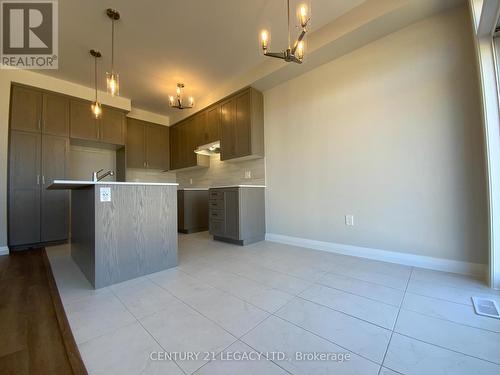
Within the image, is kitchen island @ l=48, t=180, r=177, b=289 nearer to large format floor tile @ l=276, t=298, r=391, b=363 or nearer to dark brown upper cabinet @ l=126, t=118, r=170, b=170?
large format floor tile @ l=276, t=298, r=391, b=363

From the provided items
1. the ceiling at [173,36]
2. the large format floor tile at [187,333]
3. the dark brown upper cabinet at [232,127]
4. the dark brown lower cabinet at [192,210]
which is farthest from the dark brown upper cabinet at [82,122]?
the large format floor tile at [187,333]

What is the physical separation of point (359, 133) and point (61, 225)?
4809 mm

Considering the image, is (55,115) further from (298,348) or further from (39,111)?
(298,348)

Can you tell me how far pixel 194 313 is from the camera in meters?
1.38

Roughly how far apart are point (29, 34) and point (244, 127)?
9.81 ft

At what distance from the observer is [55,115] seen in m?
3.58

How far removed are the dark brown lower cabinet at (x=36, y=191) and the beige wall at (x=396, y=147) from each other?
3815 millimetres

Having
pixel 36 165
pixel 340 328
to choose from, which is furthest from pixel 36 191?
pixel 340 328

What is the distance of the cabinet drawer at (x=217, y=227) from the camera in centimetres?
341

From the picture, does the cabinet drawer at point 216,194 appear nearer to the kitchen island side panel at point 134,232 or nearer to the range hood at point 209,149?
the range hood at point 209,149

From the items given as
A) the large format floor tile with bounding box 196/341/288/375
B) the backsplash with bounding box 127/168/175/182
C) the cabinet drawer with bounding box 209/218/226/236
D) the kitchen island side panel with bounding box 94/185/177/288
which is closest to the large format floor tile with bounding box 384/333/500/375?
the large format floor tile with bounding box 196/341/288/375

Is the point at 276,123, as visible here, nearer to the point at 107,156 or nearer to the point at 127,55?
the point at 127,55

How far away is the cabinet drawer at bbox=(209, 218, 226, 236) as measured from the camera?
134 inches

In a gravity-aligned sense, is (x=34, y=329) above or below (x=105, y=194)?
below
